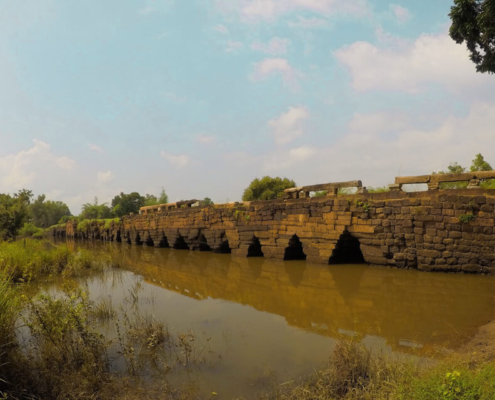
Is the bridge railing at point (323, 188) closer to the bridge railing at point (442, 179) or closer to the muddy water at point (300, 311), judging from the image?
the bridge railing at point (442, 179)

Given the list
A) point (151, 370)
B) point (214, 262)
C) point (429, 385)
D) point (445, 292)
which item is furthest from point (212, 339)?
point (214, 262)

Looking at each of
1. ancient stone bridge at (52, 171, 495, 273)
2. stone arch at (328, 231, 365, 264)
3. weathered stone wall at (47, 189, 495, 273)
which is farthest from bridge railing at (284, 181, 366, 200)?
stone arch at (328, 231, 365, 264)

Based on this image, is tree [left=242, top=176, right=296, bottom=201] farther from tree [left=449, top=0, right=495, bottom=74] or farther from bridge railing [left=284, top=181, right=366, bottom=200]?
tree [left=449, top=0, right=495, bottom=74]

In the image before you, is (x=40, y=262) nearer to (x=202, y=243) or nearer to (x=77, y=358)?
(x=77, y=358)

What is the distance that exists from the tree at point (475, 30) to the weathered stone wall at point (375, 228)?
4167 mm

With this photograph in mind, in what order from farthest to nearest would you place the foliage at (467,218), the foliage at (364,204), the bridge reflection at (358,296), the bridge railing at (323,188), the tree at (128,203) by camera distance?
the tree at (128,203), the bridge railing at (323,188), the foliage at (364,204), the foliage at (467,218), the bridge reflection at (358,296)

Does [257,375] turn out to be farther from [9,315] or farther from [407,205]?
[407,205]

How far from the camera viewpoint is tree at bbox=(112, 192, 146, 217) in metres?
51.5

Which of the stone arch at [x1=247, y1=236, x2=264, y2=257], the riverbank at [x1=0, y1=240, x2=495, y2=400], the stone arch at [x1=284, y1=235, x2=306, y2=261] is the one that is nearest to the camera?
the riverbank at [x1=0, y1=240, x2=495, y2=400]

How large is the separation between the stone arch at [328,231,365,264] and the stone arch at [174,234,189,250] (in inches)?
405

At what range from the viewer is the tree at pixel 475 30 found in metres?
8.60

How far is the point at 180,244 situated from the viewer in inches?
761

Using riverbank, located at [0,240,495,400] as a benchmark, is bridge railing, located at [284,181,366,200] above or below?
above

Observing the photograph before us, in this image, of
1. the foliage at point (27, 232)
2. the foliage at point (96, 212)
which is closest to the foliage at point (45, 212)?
the foliage at point (96, 212)
